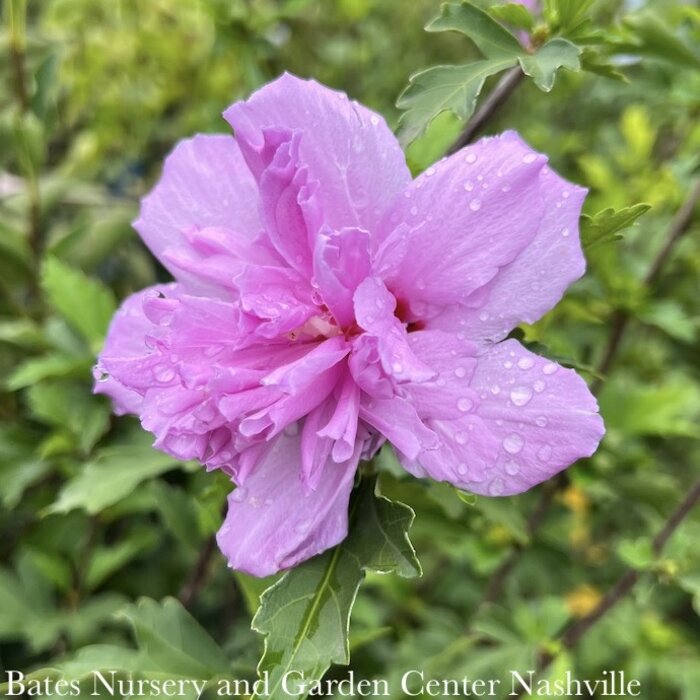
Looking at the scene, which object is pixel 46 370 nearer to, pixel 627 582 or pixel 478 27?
pixel 478 27

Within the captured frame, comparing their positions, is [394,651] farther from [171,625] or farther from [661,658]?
[171,625]

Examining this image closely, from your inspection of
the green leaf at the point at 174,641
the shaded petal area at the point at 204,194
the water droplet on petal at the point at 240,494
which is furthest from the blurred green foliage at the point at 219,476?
the shaded petal area at the point at 204,194

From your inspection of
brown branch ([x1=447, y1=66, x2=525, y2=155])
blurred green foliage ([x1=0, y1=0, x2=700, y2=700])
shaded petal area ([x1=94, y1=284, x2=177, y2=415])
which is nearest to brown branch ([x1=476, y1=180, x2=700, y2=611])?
blurred green foliage ([x1=0, y1=0, x2=700, y2=700])

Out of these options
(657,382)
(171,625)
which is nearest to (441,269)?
(171,625)

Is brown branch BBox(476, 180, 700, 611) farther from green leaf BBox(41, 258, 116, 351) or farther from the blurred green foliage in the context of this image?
green leaf BBox(41, 258, 116, 351)

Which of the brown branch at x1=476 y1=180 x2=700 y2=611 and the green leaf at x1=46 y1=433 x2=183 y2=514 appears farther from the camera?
the brown branch at x1=476 y1=180 x2=700 y2=611

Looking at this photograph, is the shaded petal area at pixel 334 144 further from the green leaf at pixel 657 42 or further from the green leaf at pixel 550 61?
the green leaf at pixel 657 42

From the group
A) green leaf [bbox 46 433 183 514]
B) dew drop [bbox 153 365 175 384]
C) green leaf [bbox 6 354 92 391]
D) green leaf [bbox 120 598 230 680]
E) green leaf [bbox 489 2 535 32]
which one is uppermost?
green leaf [bbox 489 2 535 32]
